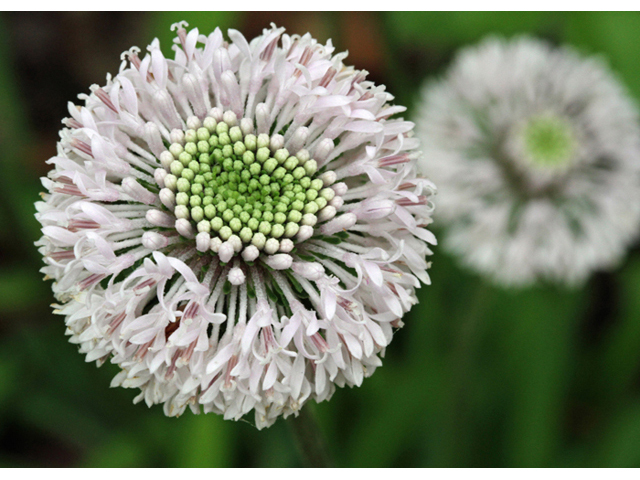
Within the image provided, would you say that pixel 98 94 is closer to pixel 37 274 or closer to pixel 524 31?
pixel 37 274

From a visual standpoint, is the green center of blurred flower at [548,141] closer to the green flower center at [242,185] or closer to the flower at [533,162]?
the flower at [533,162]

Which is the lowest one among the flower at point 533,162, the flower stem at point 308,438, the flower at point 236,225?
the flower stem at point 308,438

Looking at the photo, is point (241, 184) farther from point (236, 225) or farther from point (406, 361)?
point (406, 361)

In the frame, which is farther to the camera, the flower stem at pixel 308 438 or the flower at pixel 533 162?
the flower at pixel 533 162

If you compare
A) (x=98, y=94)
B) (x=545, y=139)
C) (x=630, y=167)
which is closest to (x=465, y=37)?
(x=545, y=139)

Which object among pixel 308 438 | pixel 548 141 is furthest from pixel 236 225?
pixel 548 141

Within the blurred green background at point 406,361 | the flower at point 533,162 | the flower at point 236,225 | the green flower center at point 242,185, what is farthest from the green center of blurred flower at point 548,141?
the green flower center at point 242,185

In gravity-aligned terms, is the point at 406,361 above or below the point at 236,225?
below
